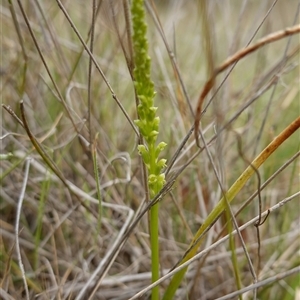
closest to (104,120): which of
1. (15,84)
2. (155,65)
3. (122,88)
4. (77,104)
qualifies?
(77,104)

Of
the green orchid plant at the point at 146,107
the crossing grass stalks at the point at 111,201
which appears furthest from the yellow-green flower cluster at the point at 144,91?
the crossing grass stalks at the point at 111,201

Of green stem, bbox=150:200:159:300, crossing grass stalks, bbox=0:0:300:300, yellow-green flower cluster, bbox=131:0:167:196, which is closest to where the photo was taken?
yellow-green flower cluster, bbox=131:0:167:196

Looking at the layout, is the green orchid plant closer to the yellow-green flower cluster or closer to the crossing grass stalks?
the yellow-green flower cluster

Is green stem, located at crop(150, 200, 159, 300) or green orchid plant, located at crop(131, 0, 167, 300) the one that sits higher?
green orchid plant, located at crop(131, 0, 167, 300)

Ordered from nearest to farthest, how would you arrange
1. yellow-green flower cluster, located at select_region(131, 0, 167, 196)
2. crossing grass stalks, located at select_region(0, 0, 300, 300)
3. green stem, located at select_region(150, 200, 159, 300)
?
yellow-green flower cluster, located at select_region(131, 0, 167, 196) → green stem, located at select_region(150, 200, 159, 300) → crossing grass stalks, located at select_region(0, 0, 300, 300)

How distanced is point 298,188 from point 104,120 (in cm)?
52

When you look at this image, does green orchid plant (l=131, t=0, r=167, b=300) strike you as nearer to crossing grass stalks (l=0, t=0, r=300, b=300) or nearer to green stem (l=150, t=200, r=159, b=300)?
green stem (l=150, t=200, r=159, b=300)

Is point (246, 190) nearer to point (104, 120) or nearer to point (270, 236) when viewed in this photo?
point (270, 236)

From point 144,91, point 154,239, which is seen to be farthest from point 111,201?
point 144,91

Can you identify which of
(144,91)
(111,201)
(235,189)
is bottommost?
(111,201)

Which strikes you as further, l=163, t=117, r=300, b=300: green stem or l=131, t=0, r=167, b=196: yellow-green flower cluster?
l=163, t=117, r=300, b=300: green stem

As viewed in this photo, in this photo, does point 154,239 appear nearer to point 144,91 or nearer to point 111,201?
point 144,91

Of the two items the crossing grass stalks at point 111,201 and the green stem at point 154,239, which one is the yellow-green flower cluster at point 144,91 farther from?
the crossing grass stalks at point 111,201

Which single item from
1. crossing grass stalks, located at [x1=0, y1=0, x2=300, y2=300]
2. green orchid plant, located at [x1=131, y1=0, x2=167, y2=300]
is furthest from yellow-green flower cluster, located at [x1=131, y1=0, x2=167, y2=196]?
crossing grass stalks, located at [x1=0, y1=0, x2=300, y2=300]
